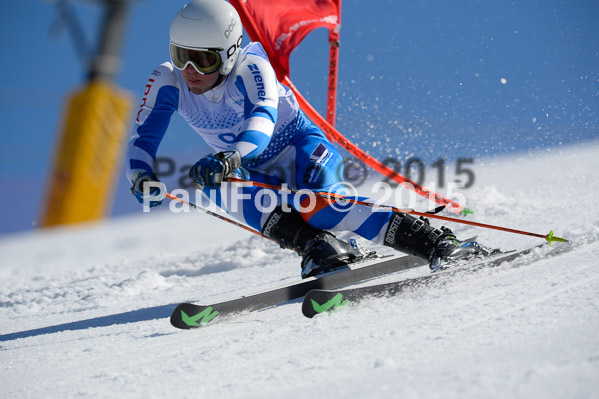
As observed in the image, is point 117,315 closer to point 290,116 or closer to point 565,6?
point 290,116

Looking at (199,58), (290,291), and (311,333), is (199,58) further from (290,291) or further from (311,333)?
(311,333)

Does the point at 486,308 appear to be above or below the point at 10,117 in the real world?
below

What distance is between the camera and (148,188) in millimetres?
3160

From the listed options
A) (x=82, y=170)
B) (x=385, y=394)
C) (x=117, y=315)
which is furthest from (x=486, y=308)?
(x=82, y=170)

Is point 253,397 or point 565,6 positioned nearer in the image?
point 253,397

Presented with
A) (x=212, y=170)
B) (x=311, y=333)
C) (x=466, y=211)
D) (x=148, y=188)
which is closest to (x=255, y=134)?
(x=212, y=170)

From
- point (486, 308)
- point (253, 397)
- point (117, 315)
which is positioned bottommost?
point (117, 315)

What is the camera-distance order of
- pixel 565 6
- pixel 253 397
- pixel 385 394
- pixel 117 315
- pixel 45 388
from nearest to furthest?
pixel 385 394, pixel 253 397, pixel 45 388, pixel 117 315, pixel 565 6

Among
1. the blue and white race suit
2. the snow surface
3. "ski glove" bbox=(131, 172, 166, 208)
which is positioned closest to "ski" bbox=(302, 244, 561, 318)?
the snow surface

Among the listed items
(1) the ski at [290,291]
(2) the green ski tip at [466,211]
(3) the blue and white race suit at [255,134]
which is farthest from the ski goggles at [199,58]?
(2) the green ski tip at [466,211]

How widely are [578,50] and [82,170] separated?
496 cm

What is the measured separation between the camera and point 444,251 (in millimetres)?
3057

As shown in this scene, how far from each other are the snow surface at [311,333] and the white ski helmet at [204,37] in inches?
49.3

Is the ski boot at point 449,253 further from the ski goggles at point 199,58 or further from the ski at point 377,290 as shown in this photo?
the ski goggles at point 199,58
